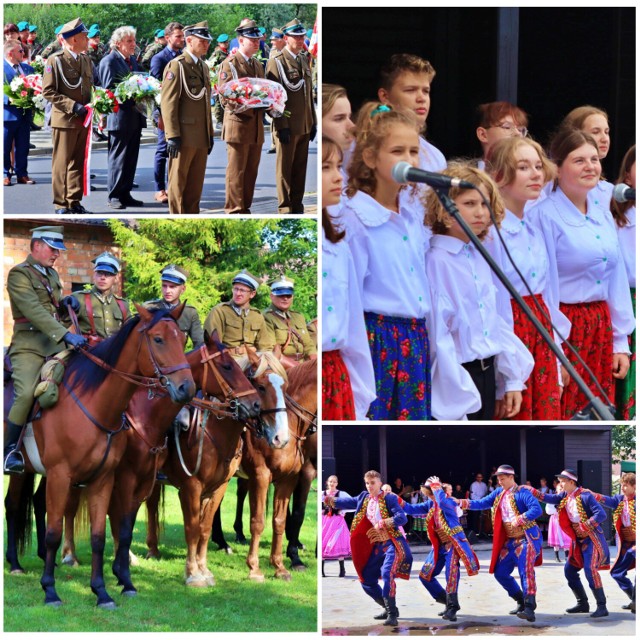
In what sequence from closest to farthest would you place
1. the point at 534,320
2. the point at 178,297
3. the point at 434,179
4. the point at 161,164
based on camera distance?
the point at 534,320 → the point at 434,179 → the point at 161,164 → the point at 178,297

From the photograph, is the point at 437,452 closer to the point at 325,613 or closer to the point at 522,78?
the point at 325,613

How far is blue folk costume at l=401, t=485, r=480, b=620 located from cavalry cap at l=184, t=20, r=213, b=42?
317 cm

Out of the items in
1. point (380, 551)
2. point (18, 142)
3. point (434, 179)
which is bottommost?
point (380, 551)

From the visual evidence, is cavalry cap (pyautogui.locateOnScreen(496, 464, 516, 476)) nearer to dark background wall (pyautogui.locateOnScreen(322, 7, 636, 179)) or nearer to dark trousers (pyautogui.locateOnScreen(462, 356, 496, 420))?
dark trousers (pyautogui.locateOnScreen(462, 356, 496, 420))

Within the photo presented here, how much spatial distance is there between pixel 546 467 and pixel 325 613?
5.39 ft

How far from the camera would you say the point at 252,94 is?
28.3ft

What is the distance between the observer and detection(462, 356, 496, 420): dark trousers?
798 cm

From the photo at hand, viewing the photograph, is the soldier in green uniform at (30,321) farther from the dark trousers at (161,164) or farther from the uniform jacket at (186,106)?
the uniform jacket at (186,106)

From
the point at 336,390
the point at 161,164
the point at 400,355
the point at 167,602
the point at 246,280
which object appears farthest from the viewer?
the point at 246,280

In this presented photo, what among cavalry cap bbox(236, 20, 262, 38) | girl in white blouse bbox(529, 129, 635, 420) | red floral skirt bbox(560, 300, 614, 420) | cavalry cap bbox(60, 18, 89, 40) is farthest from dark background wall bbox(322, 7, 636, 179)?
cavalry cap bbox(60, 18, 89, 40)

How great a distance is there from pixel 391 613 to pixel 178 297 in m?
2.54

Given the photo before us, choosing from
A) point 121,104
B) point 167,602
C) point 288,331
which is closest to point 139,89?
point 121,104

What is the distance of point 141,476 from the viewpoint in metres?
8.64

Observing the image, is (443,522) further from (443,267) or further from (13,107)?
(13,107)
